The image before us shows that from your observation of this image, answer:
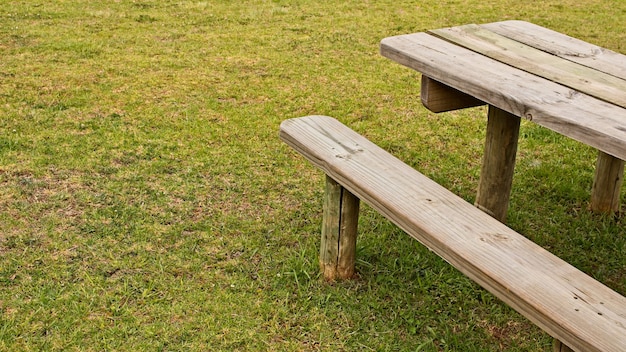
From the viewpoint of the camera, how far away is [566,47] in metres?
3.02

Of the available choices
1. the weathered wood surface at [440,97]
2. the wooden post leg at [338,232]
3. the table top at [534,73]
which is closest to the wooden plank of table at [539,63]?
the table top at [534,73]

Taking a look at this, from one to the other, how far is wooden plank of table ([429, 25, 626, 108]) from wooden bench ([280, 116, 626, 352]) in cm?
53

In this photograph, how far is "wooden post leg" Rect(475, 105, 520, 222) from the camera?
3.24 meters

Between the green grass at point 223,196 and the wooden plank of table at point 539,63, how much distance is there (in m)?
0.92

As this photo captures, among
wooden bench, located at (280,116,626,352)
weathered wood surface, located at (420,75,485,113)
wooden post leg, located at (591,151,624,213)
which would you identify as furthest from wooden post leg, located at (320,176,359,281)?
wooden post leg, located at (591,151,624,213)

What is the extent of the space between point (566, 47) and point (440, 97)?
0.54 m

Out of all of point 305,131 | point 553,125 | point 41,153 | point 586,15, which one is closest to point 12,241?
point 41,153

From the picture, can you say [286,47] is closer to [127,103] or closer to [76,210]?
[127,103]

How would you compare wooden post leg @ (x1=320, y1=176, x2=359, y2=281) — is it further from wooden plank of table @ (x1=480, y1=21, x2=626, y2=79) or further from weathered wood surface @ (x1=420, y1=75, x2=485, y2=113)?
wooden plank of table @ (x1=480, y1=21, x2=626, y2=79)

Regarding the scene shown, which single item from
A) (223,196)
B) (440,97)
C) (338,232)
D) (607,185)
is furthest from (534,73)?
(223,196)

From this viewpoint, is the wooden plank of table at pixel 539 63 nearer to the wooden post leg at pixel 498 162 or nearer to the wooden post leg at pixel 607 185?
the wooden post leg at pixel 498 162

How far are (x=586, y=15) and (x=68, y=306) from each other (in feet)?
18.7

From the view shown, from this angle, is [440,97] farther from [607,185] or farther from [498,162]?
[607,185]

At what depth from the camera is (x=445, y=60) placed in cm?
282
